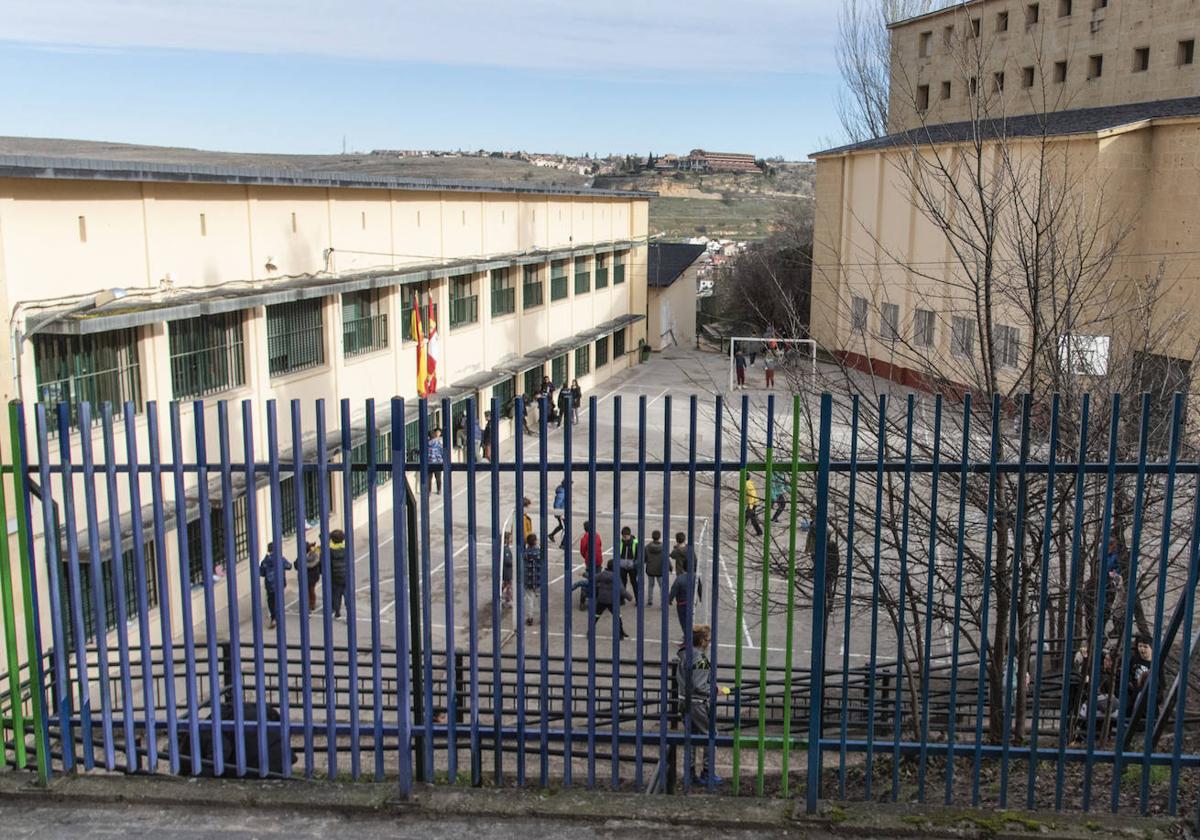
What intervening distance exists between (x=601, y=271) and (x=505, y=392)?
12.5m

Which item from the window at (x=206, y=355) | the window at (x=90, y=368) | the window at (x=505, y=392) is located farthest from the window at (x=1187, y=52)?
the window at (x=90, y=368)

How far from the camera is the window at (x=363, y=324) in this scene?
21969 millimetres

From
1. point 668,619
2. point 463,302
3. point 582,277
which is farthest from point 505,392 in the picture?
point 668,619

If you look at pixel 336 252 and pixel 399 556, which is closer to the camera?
pixel 399 556

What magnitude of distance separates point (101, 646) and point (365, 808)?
1.40 metres

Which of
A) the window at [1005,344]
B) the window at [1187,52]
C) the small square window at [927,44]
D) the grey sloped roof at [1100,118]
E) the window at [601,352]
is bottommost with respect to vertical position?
the window at [601,352]

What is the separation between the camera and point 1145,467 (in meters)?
4.60

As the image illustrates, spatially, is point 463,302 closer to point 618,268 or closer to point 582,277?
point 582,277

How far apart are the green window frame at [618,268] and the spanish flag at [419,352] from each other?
19946 millimetres

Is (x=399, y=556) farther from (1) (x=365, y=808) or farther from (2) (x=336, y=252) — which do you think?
(2) (x=336, y=252)

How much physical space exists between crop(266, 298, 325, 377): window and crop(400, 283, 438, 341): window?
359 centimetres

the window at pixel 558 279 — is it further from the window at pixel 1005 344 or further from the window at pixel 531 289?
the window at pixel 1005 344

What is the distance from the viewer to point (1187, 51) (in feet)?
114

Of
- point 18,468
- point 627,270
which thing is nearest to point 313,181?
point 18,468
